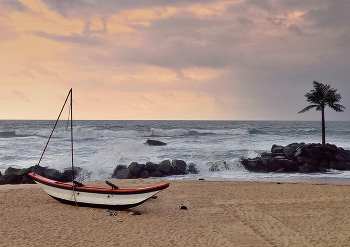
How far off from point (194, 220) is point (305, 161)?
17.6m

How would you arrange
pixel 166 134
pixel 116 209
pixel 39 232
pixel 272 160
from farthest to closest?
pixel 166 134 < pixel 272 160 < pixel 116 209 < pixel 39 232

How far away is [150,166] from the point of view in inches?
892

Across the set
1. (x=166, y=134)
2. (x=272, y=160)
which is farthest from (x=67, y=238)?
(x=166, y=134)

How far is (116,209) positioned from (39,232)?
317 cm

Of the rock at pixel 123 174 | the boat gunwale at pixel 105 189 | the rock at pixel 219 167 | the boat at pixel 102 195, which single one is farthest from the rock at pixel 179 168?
the boat gunwale at pixel 105 189

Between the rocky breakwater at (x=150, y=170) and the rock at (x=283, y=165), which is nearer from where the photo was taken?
the rocky breakwater at (x=150, y=170)

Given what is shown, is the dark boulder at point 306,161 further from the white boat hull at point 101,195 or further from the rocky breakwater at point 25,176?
the rocky breakwater at point 25,176

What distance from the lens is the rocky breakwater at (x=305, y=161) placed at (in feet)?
79.1

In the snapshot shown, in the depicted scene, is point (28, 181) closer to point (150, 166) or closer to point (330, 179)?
point (150, 166)

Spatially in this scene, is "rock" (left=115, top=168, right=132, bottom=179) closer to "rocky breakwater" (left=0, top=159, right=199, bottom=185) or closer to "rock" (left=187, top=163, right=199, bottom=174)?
"rocky breakwater" (left=0, top=159, right=199, bottom=185)

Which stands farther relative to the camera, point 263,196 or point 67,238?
point 263,196

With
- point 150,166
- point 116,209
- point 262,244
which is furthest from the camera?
point 150,166

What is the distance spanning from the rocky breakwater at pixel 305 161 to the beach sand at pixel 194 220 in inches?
339

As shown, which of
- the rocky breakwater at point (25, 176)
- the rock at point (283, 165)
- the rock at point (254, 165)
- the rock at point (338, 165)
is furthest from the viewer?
the rock at point (338, 165)
